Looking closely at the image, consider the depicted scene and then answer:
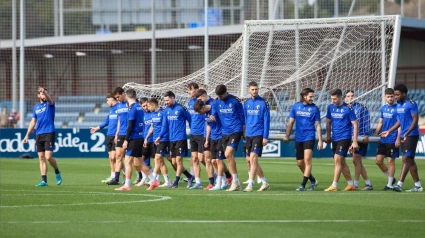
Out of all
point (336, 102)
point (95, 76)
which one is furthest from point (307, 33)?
point (95, 76)

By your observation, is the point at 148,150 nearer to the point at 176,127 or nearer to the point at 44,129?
the point at 176,127

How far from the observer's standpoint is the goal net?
79.2 feet

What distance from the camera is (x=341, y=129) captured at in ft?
59.3

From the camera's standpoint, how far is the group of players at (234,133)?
1759cm

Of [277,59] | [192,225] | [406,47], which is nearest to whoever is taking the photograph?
[192,225]

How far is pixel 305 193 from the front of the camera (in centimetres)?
1703

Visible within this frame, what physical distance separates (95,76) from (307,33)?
59.9 feet

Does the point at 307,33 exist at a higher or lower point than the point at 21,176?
higher

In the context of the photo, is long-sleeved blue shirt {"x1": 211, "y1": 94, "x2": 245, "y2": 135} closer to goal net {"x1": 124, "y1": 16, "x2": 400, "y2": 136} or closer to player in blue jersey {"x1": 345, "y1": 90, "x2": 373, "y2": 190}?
player in blue jersey {"x1": 345, "y1": 90, "x2": 373, "y2": 190}

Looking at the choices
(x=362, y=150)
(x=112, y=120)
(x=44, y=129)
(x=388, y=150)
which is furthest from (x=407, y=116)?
(x=44, y=129)

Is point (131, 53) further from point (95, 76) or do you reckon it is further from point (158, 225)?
point (158, 225)

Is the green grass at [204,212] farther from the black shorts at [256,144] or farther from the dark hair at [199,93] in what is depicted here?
the dark hair at [199,93]

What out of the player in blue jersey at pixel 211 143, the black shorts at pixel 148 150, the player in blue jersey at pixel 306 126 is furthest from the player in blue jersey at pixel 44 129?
the player in blue jersey at pixel 306 126

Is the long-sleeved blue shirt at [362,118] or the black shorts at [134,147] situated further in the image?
the long-sleeved blue shirt at [362,118]
